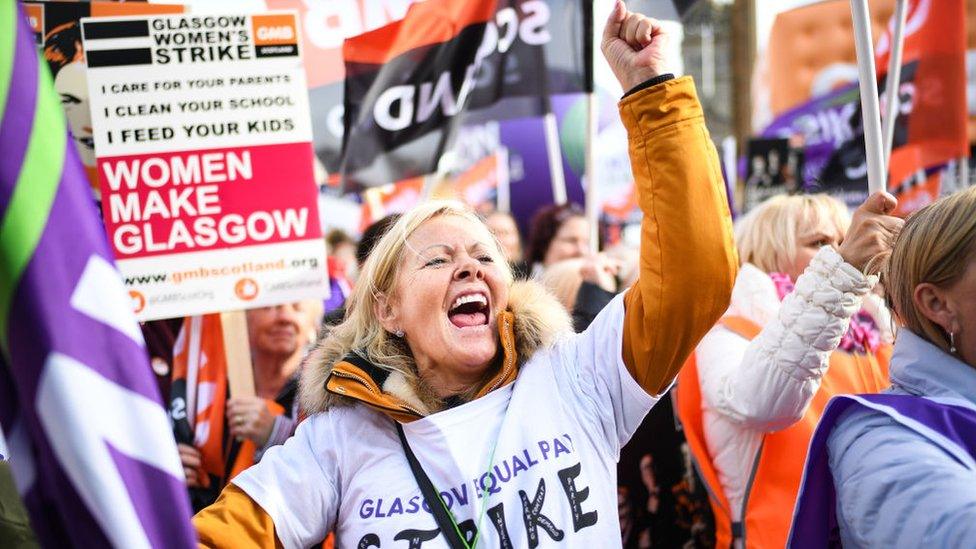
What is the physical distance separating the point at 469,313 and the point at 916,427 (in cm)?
102

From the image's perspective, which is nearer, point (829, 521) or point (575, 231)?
point (829, 521)

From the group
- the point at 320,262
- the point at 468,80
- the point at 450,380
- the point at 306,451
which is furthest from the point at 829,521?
the point at 468,80

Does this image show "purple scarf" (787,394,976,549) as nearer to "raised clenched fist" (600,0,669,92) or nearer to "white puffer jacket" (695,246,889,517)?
"white puffer jacket" (695,246,889,517)

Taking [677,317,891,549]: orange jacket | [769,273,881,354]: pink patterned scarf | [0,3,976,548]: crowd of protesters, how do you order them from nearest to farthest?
[0,3,976,548]: crowd of protesters
[677,317,891,549]: orange jacket
[769,273,881,354]: pink patterned scarf

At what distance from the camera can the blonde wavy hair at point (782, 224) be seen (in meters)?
2.94

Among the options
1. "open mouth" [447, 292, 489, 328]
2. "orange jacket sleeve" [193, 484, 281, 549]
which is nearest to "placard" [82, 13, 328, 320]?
"open mouth" [447, 292, 489, 328]

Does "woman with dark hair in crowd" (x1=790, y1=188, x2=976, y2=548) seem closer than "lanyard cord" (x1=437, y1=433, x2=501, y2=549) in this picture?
Yes

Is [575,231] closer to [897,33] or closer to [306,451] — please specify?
[897,33]

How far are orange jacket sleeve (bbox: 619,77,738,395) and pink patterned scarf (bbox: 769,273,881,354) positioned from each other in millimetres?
953

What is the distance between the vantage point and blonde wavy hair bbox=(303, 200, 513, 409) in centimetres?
224

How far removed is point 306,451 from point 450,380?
37 centimetres

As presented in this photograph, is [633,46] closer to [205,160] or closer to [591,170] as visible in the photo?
[591,170]

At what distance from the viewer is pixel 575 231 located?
478 centimetres

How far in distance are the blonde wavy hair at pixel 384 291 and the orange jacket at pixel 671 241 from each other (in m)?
0.48
